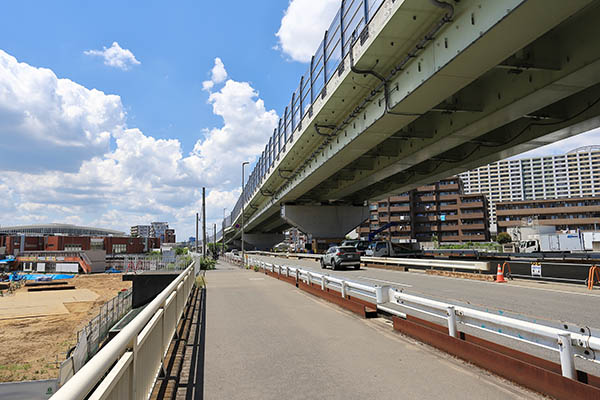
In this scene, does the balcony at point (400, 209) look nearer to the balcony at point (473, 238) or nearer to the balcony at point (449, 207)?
the balcony at point (449, 207)

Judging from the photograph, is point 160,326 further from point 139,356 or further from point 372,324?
point 372,324

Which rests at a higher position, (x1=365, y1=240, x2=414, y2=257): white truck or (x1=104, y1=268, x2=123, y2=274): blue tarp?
(x1=365, y1=240, x2=414, y2=257): white truck

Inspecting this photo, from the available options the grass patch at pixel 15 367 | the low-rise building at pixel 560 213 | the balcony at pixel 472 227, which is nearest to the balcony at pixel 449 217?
the balcony at pixel 472 227

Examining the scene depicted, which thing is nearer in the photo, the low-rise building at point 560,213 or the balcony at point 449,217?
the low-rise building at point 560,213

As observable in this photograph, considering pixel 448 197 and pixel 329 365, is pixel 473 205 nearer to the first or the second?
pixel 448 197

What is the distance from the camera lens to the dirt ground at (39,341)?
54.9 feet

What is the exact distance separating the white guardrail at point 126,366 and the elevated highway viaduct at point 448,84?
10.0 m

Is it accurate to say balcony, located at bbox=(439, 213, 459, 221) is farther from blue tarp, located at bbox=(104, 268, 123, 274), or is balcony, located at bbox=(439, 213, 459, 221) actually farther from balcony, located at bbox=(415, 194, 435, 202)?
blue tarp, located at bbox=(104, 268, 123, 274)

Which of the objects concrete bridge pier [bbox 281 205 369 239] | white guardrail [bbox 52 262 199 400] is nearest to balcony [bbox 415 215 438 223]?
concrete bridge pier [bbox 281 205 369 239]

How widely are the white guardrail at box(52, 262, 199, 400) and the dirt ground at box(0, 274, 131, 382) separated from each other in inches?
514

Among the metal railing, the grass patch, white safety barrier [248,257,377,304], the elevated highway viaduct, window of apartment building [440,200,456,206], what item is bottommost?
the grass patch

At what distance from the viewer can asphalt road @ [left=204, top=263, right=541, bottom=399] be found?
16.8 feet

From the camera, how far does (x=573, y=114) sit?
17.5 metres

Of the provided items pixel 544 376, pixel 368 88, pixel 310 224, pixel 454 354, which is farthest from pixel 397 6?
pixel 310 224
